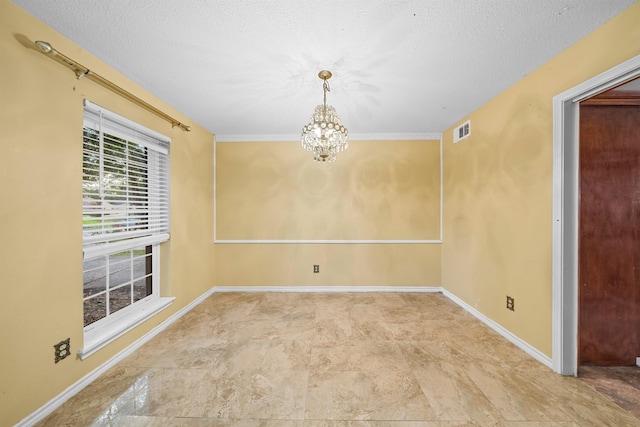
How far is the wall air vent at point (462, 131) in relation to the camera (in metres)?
2.97

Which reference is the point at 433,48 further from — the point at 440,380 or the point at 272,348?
the point at 272,348

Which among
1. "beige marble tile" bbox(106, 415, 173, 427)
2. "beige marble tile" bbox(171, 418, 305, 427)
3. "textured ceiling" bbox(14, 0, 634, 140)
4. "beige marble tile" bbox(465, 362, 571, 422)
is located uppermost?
"textured ceiling" bbox(14, 0, 634, 140)

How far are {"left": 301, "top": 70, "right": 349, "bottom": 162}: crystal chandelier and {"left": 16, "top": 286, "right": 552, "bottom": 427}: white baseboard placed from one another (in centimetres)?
235

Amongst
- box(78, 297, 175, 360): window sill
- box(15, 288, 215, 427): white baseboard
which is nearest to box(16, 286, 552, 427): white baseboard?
box(15, 288, 215, 427): white baseboard

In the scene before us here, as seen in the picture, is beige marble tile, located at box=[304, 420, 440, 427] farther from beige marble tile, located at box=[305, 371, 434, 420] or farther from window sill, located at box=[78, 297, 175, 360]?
window sill, located at box=[78, 297, 175, 360]

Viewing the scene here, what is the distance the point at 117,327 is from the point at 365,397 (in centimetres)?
207

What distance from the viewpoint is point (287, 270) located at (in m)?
3.74

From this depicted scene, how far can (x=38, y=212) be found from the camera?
146 cm

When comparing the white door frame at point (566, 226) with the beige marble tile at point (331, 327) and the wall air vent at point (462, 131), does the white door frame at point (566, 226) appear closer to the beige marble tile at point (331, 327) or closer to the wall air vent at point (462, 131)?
the wall air vent at point (462, 131)

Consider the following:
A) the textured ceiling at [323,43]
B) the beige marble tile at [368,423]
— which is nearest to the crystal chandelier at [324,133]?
the textured ceiling at [323,43]

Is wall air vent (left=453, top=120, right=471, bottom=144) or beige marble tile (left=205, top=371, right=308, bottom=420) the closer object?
beige marble tile (left=205, top=371, right=308, bottom=420)

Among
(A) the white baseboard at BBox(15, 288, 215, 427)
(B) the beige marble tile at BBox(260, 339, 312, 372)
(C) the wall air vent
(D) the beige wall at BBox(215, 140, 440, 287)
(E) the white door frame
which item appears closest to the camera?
(A) the white baseboard at BBox(15, 288, 215, 427)

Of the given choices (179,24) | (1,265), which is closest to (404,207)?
(179,24)

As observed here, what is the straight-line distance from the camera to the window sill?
1770 mm
